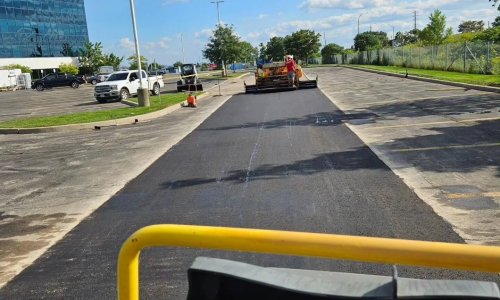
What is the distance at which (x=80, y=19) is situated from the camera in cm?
10100

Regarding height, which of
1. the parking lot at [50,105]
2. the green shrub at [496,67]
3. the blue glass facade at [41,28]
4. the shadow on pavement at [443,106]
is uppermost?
the blue glass facade at [41,28]

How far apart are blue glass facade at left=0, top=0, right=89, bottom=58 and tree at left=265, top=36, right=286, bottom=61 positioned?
41.4m

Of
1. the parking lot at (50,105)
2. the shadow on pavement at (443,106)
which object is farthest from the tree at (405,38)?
the shadow on pavement at (443,106)

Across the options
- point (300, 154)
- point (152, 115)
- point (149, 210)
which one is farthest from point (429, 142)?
point (152, 115)

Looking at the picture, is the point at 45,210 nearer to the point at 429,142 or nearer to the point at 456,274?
the point at 456,274

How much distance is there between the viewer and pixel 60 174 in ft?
31.9

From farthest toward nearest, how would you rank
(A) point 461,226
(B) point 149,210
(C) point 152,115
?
(C) point 152,115 → (B) point 149,210 → (A) point 461,226

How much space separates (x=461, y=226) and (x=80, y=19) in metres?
106

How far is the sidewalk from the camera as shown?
6.01m

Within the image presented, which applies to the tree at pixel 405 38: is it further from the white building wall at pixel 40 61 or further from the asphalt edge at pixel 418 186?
the asphalt edge at pixel 418 186

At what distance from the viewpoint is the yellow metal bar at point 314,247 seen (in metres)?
1.79

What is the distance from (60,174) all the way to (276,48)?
10710cm

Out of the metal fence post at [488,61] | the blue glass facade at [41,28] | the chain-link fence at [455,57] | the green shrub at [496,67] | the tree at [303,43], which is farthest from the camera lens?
the tree at [303,43]

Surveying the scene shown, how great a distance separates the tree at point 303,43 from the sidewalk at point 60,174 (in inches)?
3495
